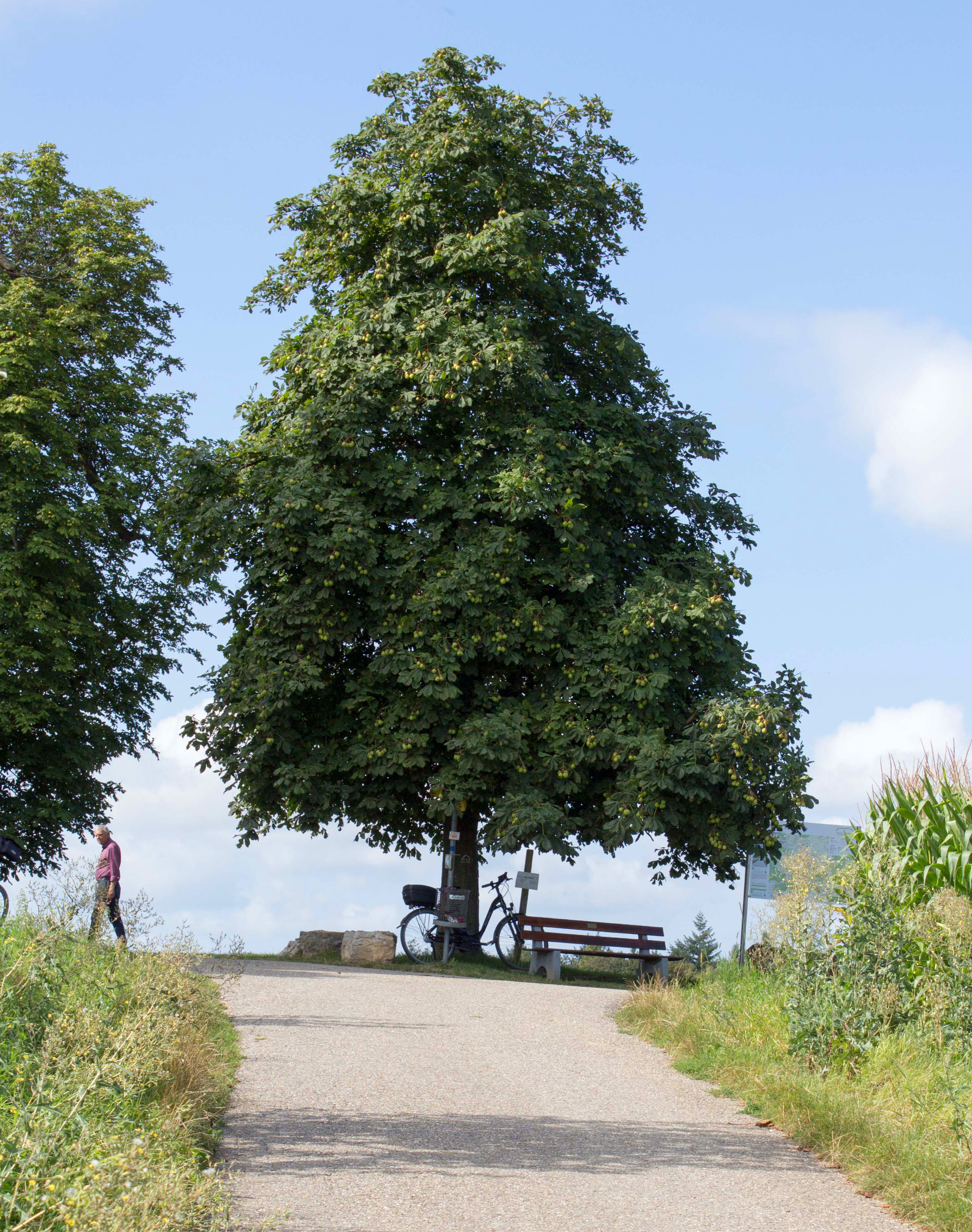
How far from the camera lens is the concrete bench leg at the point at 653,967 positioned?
18.0 meters

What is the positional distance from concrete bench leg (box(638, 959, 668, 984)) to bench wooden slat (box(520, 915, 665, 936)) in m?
0.40

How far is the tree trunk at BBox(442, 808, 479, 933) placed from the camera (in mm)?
19266

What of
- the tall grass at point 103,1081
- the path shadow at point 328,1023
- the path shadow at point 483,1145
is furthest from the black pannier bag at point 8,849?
the path shadow at point 483,1145

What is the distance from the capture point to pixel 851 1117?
22.5 feet

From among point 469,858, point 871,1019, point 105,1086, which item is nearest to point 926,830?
point 871,1019

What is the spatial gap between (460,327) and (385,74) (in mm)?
7089

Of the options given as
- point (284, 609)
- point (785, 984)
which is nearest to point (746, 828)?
point (284, 609)

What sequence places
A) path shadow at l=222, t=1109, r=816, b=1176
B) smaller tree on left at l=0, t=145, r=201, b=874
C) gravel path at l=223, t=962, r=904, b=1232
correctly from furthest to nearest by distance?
smaller tree on left at l=0, t=145, r=201, b=874 < path shadow at l=222, t=1109, r=816, b=1176 < gravel path at l=223, t=962, r=904, b=1232

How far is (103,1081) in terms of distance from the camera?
210 inches

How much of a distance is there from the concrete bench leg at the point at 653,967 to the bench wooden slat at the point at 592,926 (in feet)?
1.32

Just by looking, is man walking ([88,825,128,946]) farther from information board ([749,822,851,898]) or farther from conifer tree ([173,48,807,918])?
information board ([749,822,851,898])

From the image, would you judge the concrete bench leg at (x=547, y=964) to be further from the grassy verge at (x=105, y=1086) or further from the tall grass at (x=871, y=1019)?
the grassy verge at (x=105, y=1086)

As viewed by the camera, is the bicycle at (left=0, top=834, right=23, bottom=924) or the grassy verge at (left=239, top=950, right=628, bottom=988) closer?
the bicycle at (left=0, top=834, right=23, bottom=924)

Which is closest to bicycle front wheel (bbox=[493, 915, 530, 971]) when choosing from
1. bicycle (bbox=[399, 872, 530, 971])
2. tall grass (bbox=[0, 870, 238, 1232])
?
bicycle (bbox=[399, 872, 530, 971])
